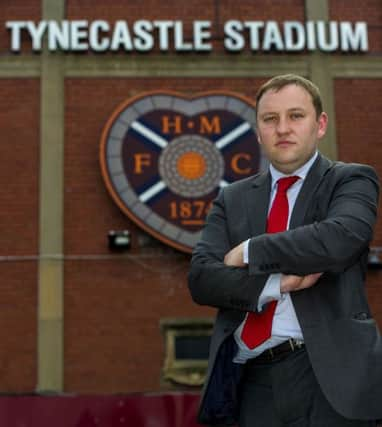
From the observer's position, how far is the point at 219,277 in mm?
2588

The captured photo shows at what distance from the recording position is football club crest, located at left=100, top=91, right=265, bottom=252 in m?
9.20

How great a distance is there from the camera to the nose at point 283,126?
263 centimetres

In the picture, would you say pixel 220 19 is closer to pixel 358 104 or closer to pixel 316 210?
pixel 358 104

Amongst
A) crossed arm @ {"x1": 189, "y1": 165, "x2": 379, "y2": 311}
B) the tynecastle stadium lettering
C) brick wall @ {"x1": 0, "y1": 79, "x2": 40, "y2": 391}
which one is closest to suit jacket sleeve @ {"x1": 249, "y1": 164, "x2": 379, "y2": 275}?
crossed arm @ {"x1": 189, "y1": 165, "x2": 379, "y2": 311}

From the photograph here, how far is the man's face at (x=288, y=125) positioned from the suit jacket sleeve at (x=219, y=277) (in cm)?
30

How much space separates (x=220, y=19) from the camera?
9.92 metres

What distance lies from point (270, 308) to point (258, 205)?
361mm

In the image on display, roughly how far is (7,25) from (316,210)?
7.83m

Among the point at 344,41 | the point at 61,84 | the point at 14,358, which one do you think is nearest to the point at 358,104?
the point at 344,41

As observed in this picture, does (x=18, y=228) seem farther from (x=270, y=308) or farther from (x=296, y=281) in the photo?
(x=296, y=281)

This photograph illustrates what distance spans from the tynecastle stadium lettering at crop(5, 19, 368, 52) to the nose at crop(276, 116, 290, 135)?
729cm

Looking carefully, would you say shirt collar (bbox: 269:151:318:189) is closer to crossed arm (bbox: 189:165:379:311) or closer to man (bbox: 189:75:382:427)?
man (bbox: 189:75:382:427)

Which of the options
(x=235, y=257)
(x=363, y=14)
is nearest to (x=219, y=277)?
(x=235, y=257)

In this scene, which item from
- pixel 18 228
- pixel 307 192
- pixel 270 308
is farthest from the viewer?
pixel 18 228
